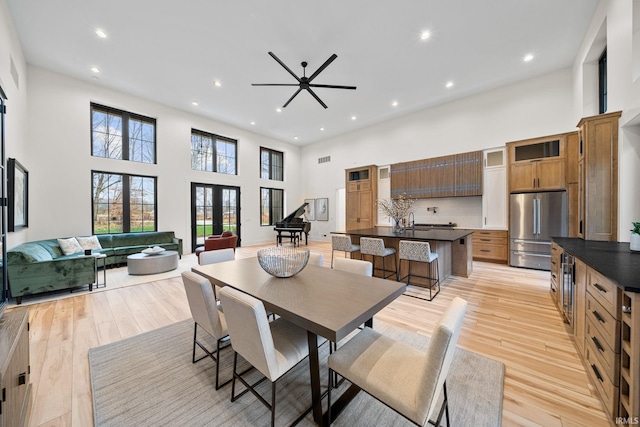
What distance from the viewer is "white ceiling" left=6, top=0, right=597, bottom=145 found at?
349 cm

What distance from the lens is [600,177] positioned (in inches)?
119

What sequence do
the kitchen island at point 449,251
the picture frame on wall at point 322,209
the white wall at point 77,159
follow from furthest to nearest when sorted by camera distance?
1. the picture frame on wall at point 322,209
2. the white wall at point 77,159
3. the kitchen island at point 449,251

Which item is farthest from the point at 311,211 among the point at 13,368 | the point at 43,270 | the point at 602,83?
the point at 13,368

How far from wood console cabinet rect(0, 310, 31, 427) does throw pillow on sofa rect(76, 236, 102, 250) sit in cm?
452

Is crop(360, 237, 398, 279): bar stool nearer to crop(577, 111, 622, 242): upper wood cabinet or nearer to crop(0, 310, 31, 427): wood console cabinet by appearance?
crop(577, 111, 622, 242): upper wood cabinet

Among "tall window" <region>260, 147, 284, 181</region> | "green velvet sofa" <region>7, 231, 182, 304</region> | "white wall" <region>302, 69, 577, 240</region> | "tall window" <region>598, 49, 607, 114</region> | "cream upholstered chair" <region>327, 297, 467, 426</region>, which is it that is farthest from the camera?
"tall window" <region>260, 147, 284, 181</region>

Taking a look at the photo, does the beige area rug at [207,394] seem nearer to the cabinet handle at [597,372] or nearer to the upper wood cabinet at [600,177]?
the cabinet handle at [597,372]

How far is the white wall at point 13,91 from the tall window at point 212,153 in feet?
11.1

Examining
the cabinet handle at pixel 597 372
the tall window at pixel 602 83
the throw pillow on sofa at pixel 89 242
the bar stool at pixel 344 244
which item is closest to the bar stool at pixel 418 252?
Result: the bar stool at pixel 344 244

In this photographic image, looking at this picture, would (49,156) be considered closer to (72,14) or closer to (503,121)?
(72,14)

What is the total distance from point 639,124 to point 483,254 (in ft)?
11.9

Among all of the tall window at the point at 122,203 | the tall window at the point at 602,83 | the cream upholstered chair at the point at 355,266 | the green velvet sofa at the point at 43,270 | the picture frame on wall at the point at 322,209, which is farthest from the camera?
the picture frame on wall at the point at 322,209

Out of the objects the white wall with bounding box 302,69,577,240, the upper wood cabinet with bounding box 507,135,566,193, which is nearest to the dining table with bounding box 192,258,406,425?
the upper wood cabinet with bounding box 507,135,566,193

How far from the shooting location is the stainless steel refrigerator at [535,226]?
4.61m
